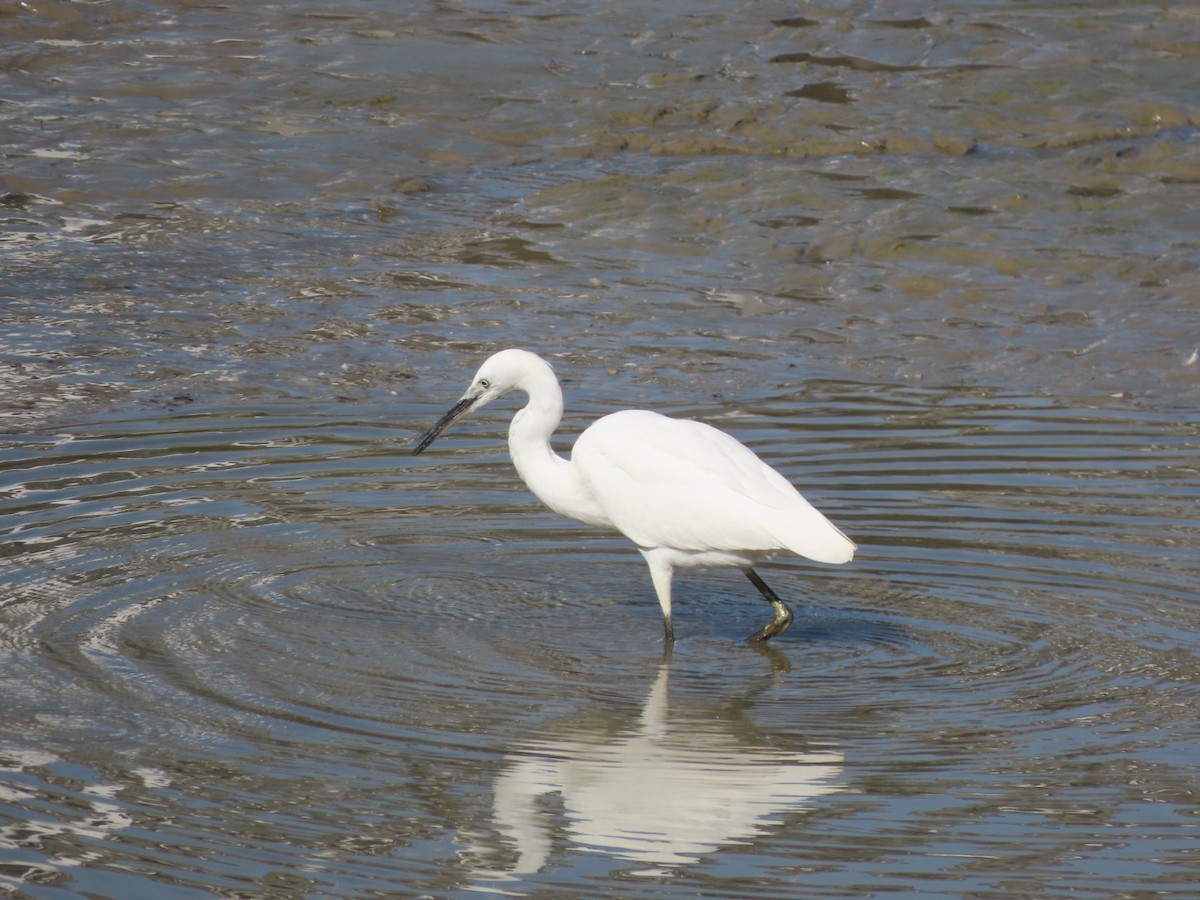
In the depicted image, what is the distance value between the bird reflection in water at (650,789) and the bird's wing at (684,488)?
0.87 m

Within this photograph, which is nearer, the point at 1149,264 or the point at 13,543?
the point at 13,543

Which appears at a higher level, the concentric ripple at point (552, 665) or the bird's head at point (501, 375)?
the bird's head at point (501, 375)

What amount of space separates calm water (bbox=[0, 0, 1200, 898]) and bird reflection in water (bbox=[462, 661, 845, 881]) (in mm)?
19

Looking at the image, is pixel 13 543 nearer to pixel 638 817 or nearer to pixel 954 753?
pixel 638 817

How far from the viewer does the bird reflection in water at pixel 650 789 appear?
5.05 m

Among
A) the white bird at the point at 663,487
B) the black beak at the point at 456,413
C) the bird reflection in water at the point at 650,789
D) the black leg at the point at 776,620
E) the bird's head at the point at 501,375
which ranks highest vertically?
the bird's head at the point at 501,375

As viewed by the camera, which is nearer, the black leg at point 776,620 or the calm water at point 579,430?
the calm water at point 579,430

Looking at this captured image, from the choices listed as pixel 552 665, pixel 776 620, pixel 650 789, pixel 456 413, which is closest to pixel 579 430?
pixel 456 413

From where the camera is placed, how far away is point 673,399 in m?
10.0

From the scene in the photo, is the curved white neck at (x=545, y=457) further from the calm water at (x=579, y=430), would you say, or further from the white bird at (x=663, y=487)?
the calm water at (x=579, y=430)

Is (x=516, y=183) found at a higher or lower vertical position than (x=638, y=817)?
higher

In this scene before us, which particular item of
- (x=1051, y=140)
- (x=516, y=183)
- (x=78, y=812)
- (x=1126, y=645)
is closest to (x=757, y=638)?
(x=1126, y=645)

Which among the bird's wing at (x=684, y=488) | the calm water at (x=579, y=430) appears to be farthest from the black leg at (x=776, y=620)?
the bird's wing at (x=684, y=488)

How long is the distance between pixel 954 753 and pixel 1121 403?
4.84 meters
